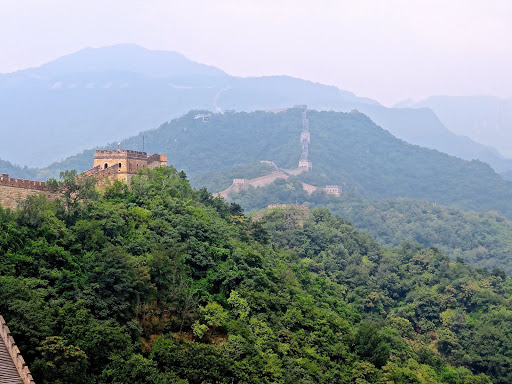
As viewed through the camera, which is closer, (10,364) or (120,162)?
(10,364)

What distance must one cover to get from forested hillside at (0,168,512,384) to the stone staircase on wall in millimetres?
2641

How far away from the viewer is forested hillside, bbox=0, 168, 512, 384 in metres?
30.4

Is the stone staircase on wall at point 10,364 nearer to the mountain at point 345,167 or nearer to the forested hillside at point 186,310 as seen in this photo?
the forested hillside at point 186,310

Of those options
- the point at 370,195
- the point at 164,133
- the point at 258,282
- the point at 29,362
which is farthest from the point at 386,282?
the point at 164,133

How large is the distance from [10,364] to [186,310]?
12487 millimetres

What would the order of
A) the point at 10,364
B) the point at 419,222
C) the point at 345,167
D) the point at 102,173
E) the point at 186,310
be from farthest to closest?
the point at 345,167, the point at 419,222, the point at 102,173, the point at 186,310, the point at 10,364

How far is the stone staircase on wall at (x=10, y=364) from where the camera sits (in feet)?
77.8

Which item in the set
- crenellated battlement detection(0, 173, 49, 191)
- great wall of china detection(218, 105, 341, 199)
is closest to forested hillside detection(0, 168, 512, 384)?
crenellated battlement detection(0, 173, 49, 191)

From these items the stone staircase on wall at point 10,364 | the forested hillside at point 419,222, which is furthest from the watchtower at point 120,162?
the forested hillside at point 419,222

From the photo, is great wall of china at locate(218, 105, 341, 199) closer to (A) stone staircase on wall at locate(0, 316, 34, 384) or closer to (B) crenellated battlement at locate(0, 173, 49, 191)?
(B) crenellated battlement at locate(0, 173, 49, 191)

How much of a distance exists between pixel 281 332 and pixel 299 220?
37.4 metres

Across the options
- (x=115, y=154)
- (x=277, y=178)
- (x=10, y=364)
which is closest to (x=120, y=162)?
(x=115, y=154)

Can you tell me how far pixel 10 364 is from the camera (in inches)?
958

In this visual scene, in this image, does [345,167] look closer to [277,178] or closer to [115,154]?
[277,178]
